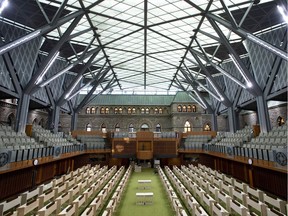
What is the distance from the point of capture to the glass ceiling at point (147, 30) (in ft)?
52.1

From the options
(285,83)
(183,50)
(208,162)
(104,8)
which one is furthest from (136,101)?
(285,83)

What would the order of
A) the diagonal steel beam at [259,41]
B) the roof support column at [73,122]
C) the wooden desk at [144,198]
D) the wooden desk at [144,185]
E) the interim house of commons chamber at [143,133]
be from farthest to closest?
the roof support column at [73,122] < the wooden desk at [144,185] < the diagonal steel beam at [259,41] < the wooden desk at [144,198] < the interim house of commons chamber at [143,133]

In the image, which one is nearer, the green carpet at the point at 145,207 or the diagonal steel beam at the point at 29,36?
the green carpet at the point at 145,207

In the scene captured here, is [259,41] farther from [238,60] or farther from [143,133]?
[143,133]

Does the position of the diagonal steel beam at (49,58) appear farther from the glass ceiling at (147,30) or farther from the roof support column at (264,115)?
the roof support column at (264,115)

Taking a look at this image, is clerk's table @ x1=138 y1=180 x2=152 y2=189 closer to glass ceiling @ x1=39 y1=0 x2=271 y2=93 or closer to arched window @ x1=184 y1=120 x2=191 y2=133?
glass ceiling @ x1=39 y1=0 x2=271 y2=93

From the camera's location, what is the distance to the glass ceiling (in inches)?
625

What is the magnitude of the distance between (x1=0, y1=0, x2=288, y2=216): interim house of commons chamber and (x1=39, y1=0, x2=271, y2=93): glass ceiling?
0.13 m

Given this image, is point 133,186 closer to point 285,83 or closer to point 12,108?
point 285,83

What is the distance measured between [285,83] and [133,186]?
15952 mm

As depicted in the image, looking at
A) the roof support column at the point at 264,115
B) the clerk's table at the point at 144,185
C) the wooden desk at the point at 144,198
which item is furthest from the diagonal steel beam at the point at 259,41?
the clerk's table at the point at 144,185

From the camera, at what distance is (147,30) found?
66.4 ft

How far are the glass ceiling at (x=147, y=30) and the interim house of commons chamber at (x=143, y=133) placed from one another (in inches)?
5.0

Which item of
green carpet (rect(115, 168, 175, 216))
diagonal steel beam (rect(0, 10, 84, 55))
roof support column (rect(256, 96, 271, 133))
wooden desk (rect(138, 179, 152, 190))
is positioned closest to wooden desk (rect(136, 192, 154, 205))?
green carpet (rect(115, 168, 175, 216))
